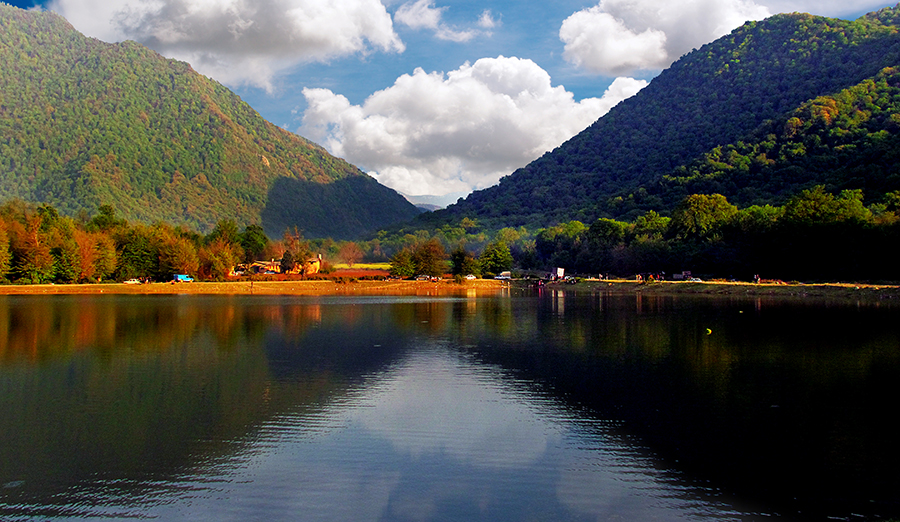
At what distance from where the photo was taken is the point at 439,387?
22547mm

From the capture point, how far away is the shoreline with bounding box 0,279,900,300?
70812mm

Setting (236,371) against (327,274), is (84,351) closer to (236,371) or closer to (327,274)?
(236,371)

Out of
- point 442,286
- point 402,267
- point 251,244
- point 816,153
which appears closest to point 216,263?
point 251,244

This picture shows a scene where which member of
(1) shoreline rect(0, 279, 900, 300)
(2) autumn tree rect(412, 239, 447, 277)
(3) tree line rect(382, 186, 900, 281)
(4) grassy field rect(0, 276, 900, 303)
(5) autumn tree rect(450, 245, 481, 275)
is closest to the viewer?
(4) grassy field rect(0, 276, 900, 303)

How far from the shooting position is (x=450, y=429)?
56.5 feet

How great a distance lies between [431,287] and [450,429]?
105 m

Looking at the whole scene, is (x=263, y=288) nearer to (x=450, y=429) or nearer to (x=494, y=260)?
(x=494, y=260)

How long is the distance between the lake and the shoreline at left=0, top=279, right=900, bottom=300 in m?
40.4

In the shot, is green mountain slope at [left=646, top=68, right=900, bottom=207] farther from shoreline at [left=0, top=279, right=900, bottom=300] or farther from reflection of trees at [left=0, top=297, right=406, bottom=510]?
reflection of trees at [left=0, top=297, right=406, bottom=510]

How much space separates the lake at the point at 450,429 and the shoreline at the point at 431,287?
40.4 m

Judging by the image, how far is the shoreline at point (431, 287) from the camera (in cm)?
7081

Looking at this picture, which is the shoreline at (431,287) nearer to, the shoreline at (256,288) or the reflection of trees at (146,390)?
the shoreline at (256,288)

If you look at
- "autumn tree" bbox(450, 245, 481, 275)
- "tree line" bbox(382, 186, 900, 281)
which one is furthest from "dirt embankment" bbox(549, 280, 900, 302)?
"autumn tree" bbox(450, 245, 481, 275)

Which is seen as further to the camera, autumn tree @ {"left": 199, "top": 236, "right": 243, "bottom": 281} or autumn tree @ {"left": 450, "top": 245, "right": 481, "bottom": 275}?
autumn tree @ {"left": 450, "top": 245, "right": 481, "bottom": 275}
